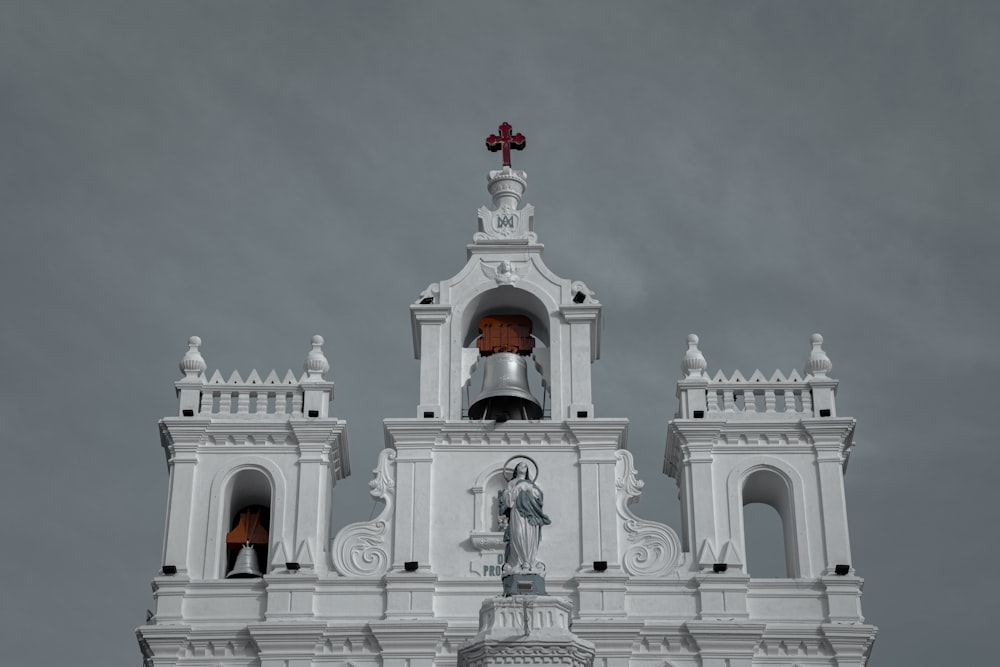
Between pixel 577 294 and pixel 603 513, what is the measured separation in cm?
473

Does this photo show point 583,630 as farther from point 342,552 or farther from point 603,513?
point 342,552

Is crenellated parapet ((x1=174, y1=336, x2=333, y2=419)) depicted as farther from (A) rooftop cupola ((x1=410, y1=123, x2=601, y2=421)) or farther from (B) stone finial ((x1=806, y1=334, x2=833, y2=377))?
(B) stone finial ((x1=806, y1=334, x2=833, y2=377))

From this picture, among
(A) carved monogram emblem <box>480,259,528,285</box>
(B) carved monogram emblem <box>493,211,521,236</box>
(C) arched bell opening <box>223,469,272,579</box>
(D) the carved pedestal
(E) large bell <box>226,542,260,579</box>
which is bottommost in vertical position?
(D) the carved pedestal

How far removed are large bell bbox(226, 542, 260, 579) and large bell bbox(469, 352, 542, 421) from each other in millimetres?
4916

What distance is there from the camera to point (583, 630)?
2953 centimetres

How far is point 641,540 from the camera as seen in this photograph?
31.1 m

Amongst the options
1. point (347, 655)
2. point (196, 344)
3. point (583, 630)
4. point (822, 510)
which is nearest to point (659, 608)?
point (583, 630)

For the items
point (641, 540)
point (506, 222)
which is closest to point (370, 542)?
point (641, 540)

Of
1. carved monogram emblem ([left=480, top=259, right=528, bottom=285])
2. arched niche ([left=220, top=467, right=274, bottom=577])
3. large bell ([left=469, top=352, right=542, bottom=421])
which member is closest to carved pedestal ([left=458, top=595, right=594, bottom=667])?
arched niche ([left=220, top=467, right=274, bottom=577])

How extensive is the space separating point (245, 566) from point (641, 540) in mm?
7388

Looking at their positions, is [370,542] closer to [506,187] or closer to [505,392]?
[505,392]

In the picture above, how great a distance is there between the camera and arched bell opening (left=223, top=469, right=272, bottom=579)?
3181 centimetres

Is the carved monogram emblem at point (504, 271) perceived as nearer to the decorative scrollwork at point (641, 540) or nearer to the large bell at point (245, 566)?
the decorative scrollwork at point (641, 540)

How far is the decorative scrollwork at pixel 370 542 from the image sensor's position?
30844 millimetres
